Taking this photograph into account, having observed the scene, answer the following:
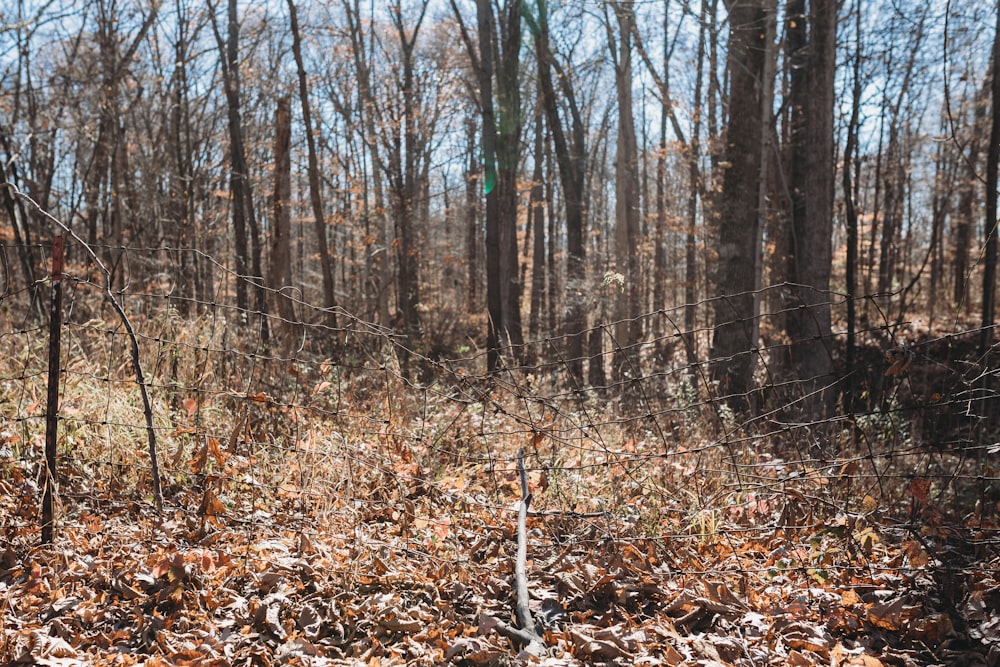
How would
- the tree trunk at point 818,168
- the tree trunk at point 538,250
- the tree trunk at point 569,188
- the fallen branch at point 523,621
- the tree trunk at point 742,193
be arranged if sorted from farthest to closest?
the tree trunk at point 538,250 → the tree trunk at point 569,188 → the tree trunk at point 818,168 → the tree trunk at point 742,193 → the fallen branch at point 523,621

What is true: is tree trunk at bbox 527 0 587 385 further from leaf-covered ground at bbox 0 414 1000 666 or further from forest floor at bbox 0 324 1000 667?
leaf-covered ground at bbox 0 414 1000 666

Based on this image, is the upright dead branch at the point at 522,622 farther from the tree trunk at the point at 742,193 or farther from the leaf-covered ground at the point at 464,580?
the tree trunk at the point at 742,193

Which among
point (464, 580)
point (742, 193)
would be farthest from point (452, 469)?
point (742, 193)

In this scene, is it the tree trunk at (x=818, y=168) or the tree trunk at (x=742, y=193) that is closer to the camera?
the tree trunk at (x=742, y=193)

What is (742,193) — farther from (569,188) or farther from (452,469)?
(569,188)

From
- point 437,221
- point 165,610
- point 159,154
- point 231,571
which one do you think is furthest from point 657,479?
point 437,221

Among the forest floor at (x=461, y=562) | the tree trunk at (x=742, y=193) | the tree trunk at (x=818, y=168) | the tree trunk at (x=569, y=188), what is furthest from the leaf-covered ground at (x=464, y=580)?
the tree trunk at (x=569, y=188)

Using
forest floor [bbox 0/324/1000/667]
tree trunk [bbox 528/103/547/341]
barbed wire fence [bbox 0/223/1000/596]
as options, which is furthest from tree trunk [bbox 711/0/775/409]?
tree trunk [bbox 528/103/547/341]

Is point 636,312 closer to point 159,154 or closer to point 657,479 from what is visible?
point 657,479

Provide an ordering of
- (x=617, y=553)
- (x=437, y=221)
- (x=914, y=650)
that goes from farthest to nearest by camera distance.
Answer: (x=437, y=221) → (x=617, y=553) → (x=914, y=650)

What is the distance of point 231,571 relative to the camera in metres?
3.07

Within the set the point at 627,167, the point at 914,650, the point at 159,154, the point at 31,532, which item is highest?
the point at 159,154

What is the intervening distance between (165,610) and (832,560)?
306cm

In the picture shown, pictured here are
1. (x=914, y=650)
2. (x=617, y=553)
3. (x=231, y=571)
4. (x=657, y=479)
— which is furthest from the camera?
(x=657, y=479)
